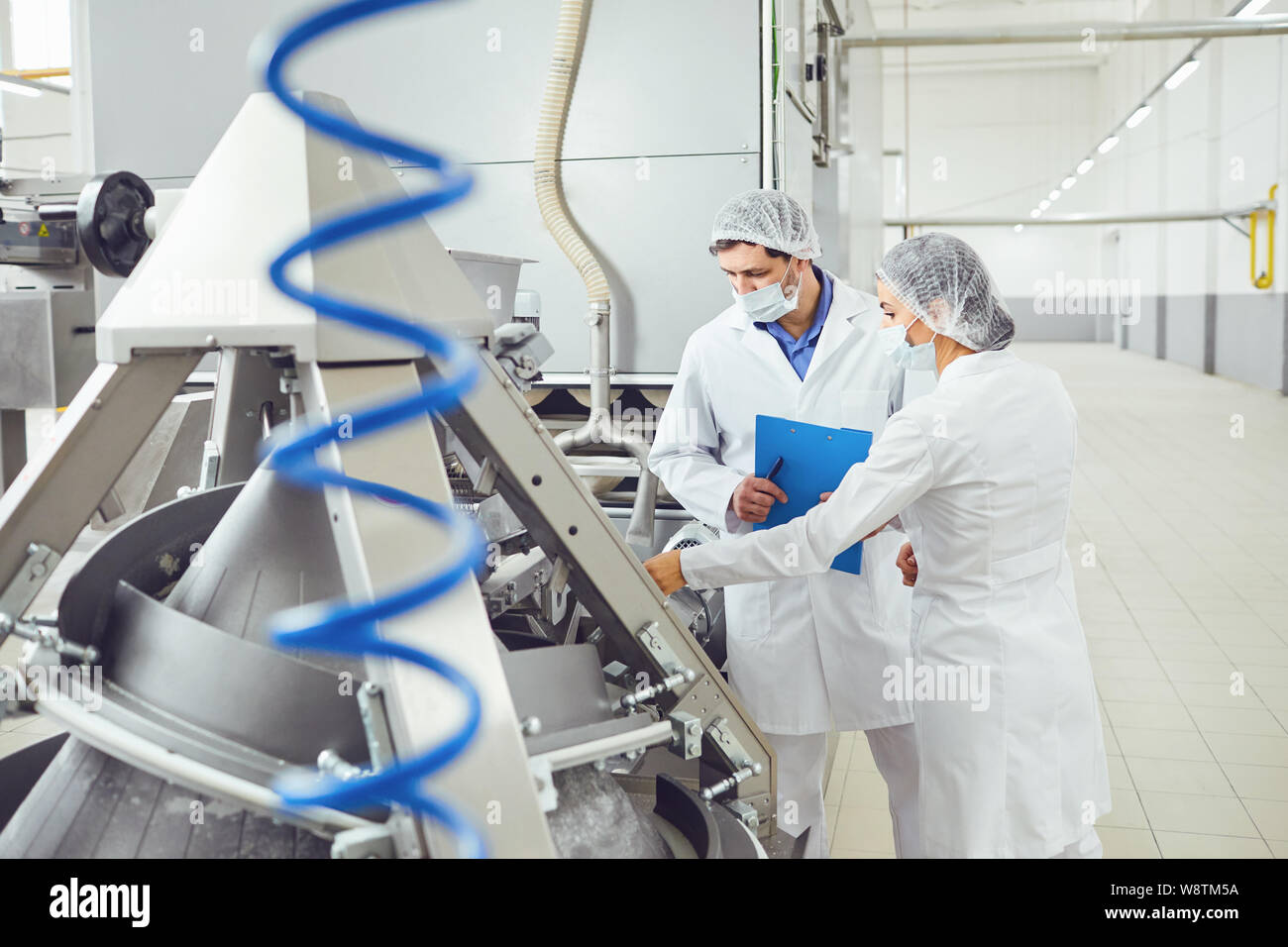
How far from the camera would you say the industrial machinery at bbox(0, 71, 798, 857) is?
0.85m

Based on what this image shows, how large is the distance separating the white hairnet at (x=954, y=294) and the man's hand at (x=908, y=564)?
44 cm

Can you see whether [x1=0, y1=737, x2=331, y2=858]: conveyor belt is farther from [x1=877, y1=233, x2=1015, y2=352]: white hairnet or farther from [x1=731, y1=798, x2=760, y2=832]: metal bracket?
[x1=877, y1=233, x2=1015, y2=352]: white hairnet

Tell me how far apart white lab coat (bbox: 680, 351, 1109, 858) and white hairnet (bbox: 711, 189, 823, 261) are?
0.52m

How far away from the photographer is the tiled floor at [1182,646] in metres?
2.70

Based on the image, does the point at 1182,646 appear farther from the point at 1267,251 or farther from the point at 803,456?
the point at 1267,251

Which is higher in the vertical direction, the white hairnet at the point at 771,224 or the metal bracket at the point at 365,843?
the white hairnet at the point at 771,224

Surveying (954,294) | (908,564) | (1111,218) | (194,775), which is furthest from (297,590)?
(1111,218)

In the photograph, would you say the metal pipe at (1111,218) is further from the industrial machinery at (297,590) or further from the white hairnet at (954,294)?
the industrial machinery at (297,590)

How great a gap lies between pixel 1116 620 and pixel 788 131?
2635mm

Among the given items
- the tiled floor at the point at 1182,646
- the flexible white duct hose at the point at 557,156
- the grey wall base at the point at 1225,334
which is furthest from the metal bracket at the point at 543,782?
the grey wall base at the point at 1225,334

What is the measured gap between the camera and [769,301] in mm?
2055

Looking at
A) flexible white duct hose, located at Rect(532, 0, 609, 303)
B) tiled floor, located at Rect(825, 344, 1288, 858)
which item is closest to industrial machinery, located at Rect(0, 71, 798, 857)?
tiled floor, located at Rect(825, 344, 1288, 858)

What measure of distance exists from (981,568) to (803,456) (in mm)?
388

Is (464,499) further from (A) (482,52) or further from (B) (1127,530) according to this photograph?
(B) (1127,530)
